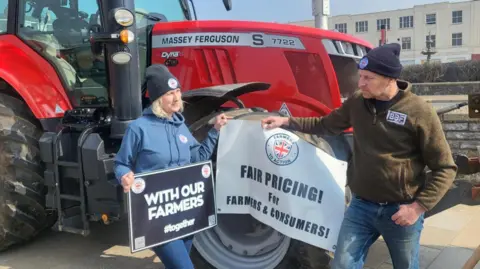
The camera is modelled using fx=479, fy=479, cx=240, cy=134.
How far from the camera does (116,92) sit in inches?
137

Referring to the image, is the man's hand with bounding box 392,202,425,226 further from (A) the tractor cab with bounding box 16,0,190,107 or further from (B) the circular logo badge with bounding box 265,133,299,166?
(A) the tractor cab with bounding box 16,0,190,107

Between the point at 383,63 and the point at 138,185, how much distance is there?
55.3 inches

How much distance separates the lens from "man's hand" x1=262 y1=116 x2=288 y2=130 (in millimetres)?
2986

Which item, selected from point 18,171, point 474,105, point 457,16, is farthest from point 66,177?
point 457,16

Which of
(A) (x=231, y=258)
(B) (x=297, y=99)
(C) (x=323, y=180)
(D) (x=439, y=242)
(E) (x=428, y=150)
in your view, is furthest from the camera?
(D) (x=439, y=242)

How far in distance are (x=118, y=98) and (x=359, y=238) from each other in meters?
1.96

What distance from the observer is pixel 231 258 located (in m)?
3.40

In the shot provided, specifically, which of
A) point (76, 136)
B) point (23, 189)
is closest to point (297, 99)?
point (76, 136)

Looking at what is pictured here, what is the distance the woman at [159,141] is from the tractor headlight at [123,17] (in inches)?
29.9

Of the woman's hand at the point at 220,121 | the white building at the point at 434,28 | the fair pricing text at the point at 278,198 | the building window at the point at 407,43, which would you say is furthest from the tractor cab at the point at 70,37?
the building window at the point at 407,43

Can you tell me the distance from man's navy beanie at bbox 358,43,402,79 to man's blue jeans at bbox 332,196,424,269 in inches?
26.2

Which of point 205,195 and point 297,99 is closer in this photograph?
point 205,195

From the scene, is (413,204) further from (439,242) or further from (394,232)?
(439,242)

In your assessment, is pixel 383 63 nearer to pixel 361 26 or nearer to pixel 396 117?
pixel 396 117
